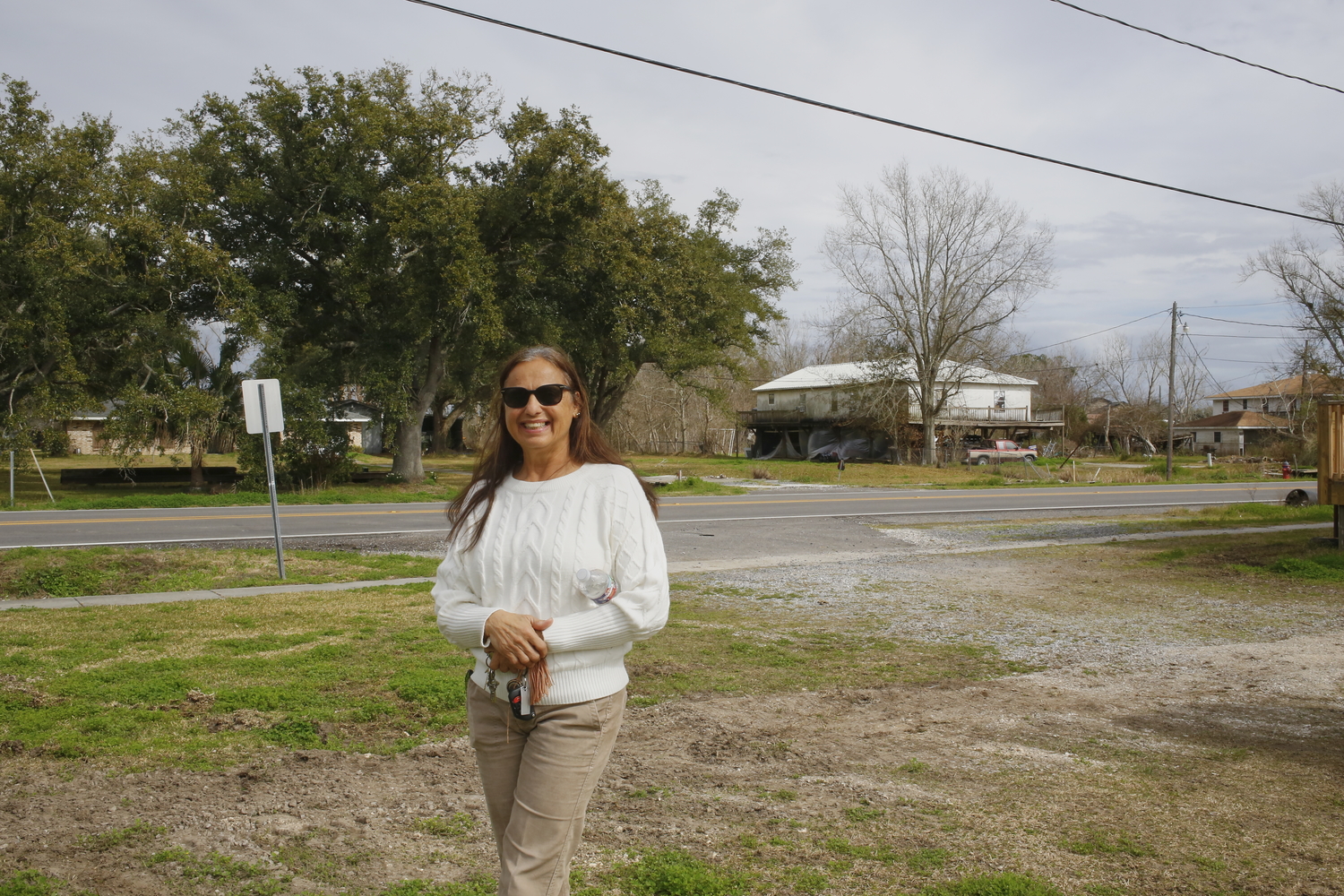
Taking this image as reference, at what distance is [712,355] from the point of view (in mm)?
32750

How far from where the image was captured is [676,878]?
12.0ft

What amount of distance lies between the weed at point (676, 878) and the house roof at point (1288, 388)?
4703 cm

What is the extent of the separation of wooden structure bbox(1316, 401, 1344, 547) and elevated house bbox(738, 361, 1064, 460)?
3705 cm

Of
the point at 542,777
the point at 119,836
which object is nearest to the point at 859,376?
the point at 119,836

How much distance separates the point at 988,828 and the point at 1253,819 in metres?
1.15

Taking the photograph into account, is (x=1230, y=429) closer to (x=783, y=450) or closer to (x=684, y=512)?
(x=783, y=450)

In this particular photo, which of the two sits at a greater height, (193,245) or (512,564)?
(193,245)

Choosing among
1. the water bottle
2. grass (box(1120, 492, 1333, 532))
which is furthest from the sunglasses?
grass (box(1120, 492, 1333, 532))

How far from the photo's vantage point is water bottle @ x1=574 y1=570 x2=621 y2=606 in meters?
2.60

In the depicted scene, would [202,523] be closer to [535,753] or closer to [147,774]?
[147,774]

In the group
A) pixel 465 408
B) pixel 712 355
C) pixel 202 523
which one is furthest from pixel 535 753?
pixel 465 408

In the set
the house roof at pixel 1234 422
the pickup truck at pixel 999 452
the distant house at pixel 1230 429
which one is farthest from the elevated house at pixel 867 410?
the house roof at pixel 1234 422

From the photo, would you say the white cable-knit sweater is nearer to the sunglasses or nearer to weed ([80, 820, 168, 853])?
the sunglasses

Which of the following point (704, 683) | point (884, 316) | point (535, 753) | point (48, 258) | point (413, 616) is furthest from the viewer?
point (884, 316)
